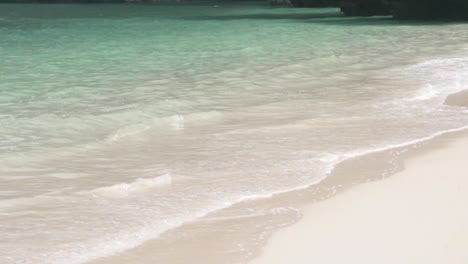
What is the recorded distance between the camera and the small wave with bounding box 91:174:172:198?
7629 mm

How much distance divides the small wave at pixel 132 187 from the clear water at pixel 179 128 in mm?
21

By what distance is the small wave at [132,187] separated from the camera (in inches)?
300

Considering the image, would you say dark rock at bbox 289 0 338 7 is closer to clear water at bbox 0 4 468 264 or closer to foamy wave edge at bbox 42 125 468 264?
clear water at bbox 0 4 468 264

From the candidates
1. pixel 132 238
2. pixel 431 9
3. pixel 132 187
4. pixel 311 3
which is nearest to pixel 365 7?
pixel 431 9

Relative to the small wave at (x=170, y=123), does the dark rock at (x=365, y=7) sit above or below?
below

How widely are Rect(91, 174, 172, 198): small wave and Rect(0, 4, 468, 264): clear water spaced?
0.07 feet

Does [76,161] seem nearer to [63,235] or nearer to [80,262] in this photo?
[63,235]

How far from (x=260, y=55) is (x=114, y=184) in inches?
623

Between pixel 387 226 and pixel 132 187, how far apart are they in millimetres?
2716

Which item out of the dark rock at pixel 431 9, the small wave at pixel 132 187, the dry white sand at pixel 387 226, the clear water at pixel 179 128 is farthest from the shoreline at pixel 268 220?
the dark rock at pixel 431 9

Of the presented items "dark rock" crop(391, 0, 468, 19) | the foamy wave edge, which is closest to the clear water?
the foamy wave edge

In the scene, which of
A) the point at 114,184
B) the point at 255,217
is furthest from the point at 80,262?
the point at 114,184

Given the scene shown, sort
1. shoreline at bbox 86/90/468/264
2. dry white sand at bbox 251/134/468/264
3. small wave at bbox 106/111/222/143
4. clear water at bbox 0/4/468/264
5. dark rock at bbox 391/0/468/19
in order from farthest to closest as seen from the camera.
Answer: dark rock at bbox 391/0/468/19
small wave at bbox 106/111/222/143
clear water at bbox 0/4/468/264
shoreline at bbox 86/90/468/264
dry white sand at bbox 251/134/468/264

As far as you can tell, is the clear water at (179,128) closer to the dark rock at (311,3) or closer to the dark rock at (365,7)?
the dark rock at (365,7)
